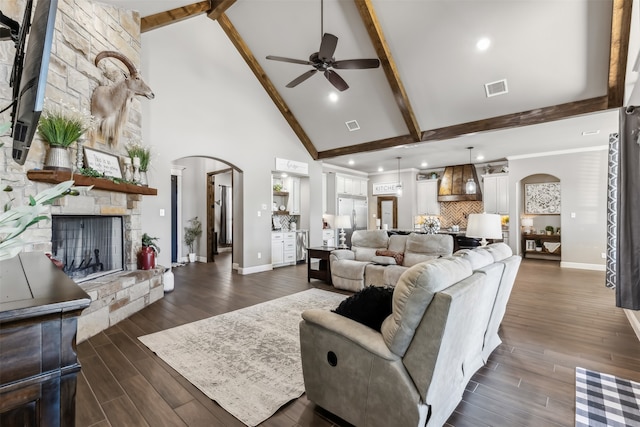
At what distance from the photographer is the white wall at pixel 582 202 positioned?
6.75 m

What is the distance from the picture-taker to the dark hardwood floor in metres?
1.83

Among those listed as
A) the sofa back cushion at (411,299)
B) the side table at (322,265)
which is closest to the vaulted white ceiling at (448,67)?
the side table at (322,265)

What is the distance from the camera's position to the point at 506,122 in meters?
5.28

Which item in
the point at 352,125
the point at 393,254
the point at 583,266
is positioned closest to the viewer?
the point at 393,254

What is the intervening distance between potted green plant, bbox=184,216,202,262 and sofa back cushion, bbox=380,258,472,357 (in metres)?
7.26

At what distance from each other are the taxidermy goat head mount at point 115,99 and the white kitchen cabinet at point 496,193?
888cm

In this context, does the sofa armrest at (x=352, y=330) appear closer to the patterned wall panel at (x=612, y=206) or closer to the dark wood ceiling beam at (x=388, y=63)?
the patterned wall panel at (x=612, y=206)

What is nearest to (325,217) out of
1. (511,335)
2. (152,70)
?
(152,70)

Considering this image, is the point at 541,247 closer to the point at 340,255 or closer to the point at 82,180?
the point at 340,255

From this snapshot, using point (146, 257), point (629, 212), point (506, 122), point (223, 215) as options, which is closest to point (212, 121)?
point (146, 257)

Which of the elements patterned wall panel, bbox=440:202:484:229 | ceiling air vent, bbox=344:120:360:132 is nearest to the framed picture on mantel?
patterned wall panel, bbox=440:202:484:229

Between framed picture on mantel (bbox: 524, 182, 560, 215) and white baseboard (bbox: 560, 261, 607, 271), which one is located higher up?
framed picture on mantel (bbox: 524, 182, 560, 215)

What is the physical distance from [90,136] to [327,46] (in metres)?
3.03

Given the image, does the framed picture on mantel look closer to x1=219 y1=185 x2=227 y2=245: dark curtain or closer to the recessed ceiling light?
the recessed ceiling light
